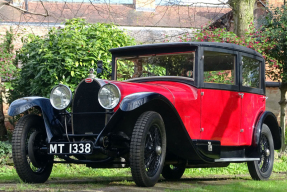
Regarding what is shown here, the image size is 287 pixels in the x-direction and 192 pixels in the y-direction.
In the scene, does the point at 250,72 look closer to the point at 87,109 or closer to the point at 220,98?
the point at 220,98

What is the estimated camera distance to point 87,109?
17.0 feet

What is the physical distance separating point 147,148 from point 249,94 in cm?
250

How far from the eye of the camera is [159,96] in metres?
4.78

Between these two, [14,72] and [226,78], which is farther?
[14,72]

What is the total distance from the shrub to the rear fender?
2.98 m

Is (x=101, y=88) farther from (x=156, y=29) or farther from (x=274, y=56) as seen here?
(x=156, y=29)

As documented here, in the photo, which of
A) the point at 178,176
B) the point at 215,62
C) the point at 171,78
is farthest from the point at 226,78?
the point at 178,176

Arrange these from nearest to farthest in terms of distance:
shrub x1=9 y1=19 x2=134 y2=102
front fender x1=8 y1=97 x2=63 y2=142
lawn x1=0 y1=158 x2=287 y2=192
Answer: front fender x1=8 y1=97 x2=63 y2=142 → lawn x1=0 y1=158 x2=287 y2=192 → shrub x1=9 y1=19 x2=134 y2=102

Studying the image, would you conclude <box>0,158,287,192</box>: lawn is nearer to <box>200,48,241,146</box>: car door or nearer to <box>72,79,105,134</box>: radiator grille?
<box>200,48,241,146</box>: car door

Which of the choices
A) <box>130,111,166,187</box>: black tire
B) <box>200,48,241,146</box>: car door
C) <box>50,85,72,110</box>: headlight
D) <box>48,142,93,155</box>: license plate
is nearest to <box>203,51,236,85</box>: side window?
<box>200,48,241,146</box>: car door

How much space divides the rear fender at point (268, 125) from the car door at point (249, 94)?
0.22 feet

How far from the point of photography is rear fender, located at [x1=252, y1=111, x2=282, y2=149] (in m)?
6.73

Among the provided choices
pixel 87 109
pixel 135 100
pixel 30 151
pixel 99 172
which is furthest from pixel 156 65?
pixel 99 172

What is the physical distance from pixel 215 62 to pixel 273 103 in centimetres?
1192
